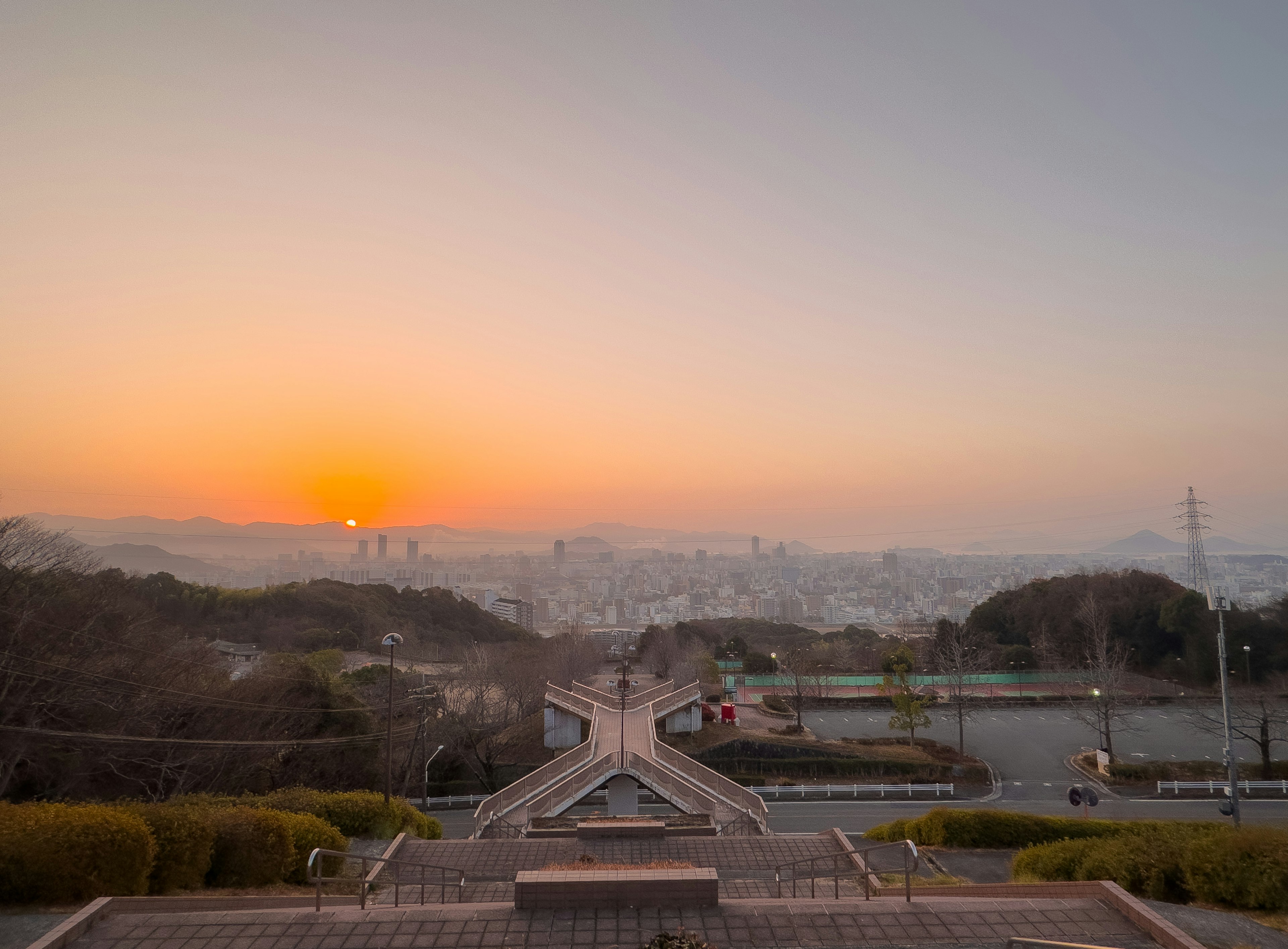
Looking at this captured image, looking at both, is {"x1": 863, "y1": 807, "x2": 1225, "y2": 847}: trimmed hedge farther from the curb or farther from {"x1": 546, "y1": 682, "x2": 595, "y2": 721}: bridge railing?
{"x1": 546, "y1": 682, "x2": 595, "y2": 721}: bridge railing

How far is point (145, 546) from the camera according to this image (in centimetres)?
10900

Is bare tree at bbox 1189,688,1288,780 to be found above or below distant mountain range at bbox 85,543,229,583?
below

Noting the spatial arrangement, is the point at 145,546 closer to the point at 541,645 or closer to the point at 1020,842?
the point at 541,645

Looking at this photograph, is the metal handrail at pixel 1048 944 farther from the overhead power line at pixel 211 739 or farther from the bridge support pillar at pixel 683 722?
the bridge support pillar at pixel 683 722

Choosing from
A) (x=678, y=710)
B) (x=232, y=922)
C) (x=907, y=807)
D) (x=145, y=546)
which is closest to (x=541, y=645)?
(x=678, y=710)

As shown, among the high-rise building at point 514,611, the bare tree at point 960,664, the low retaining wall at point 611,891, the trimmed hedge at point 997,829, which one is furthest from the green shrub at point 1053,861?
the high-rise building at point 514,611

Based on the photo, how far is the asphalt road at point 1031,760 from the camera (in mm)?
20141

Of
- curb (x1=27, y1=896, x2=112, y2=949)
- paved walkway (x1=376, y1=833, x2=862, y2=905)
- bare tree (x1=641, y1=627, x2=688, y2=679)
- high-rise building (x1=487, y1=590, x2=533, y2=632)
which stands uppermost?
curb (x1=27, y1=896, x2=112, y2=949)

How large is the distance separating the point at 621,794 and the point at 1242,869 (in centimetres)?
1595

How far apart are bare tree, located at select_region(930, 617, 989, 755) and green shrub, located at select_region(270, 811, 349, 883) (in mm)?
21500

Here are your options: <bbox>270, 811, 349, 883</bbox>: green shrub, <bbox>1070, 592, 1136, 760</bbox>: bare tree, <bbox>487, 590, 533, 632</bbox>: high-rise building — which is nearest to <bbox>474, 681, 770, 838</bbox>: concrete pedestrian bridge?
<bbox>270, 811, 349, 883</bbox>: green shrub

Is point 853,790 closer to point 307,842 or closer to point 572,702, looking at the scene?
point 572,702

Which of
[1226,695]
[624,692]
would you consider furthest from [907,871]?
[624,692]

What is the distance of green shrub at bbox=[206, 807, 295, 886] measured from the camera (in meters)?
9.53
